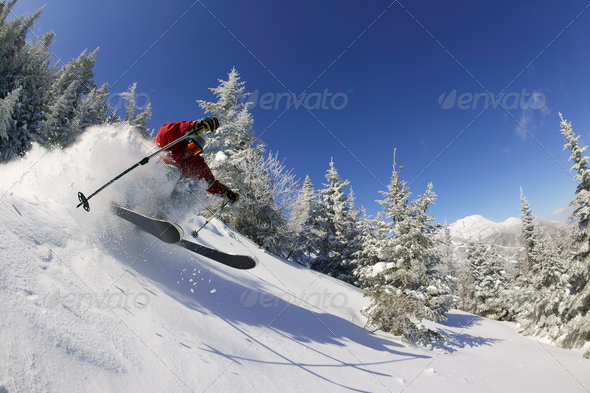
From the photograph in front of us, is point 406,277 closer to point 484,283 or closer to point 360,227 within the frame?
point 360,227

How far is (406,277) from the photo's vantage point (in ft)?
24.7

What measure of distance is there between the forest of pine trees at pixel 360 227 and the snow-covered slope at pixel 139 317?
1902 millimetres

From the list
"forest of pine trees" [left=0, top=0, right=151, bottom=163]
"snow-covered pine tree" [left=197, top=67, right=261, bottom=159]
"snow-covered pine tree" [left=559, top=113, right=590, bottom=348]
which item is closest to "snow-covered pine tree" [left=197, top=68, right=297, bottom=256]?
"snow-covered pine tree" [left=197, top=67, right=261, bottom=159]

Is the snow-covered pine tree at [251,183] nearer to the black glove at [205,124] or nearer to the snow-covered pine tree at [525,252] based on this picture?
the black glove at [205,124]

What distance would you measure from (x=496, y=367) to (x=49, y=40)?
45.3m

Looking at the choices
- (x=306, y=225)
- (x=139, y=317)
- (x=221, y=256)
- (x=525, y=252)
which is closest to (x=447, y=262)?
(x=525, y=252)

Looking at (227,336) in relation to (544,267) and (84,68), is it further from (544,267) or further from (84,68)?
(84,68)

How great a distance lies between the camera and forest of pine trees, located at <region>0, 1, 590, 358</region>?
30.5 ft

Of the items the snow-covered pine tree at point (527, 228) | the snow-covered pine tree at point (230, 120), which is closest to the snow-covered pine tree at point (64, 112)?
the snow-covered pine tree at point (230, 120)

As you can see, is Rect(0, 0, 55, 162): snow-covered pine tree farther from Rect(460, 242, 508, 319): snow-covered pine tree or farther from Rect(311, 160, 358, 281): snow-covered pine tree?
Rect(460, 242, 508, 319): snow-covered pine tree

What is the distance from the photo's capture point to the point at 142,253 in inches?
154

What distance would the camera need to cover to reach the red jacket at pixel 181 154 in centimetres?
431

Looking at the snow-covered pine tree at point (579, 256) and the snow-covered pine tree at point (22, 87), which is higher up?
the snow-covered pine tree at point (579, 256)

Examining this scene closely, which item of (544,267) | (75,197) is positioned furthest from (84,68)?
(544,267)
